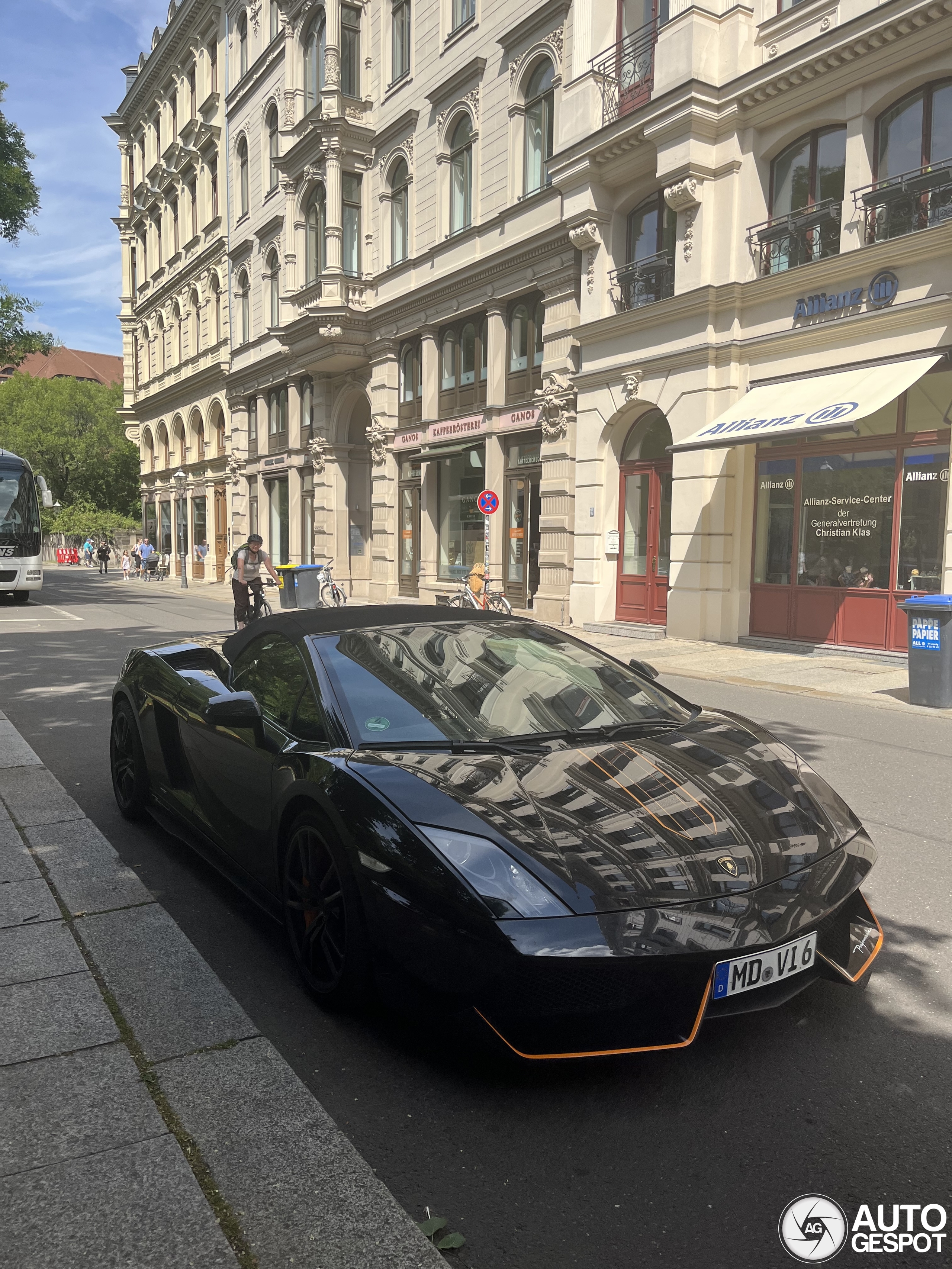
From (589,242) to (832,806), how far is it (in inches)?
675

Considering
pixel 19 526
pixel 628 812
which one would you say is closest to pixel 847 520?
pixel 628 812

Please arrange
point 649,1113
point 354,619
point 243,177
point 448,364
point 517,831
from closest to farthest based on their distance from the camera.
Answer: point 649,1113 → point 517,831 → point 354,619 → point 448,364 → point 243,177

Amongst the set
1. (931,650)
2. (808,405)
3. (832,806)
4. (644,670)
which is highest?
(808,405)

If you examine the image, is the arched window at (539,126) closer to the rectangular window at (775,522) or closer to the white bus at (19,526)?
the rectangular window at (775,522)

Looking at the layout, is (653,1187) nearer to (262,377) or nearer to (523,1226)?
(523,1226)

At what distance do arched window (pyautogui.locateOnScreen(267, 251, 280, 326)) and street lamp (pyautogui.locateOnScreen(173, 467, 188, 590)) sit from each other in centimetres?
1156

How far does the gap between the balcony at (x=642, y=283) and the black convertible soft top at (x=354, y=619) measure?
13.5 metres

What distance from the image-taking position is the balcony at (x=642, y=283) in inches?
673

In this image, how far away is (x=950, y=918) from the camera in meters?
4.02

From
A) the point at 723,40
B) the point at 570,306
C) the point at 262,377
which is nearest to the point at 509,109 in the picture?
the point at 570,306

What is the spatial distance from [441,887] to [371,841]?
36 centimetres

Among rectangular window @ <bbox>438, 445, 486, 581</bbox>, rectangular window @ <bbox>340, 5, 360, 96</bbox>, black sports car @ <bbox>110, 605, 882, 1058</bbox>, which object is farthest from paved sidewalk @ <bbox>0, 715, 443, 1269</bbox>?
rectangular window @ <bbox>340, 5, 360, 96</bbox>

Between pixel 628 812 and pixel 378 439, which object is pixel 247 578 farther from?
pixel 628 812

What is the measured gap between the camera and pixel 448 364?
79.1ft
